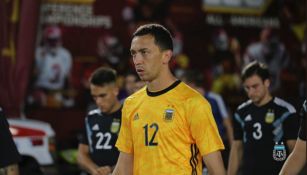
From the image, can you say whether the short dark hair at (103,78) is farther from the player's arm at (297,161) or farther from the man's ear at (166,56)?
Result: the player's arm at (297,161)

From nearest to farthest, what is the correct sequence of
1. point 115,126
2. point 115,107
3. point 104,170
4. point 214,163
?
Result: point 214,163 → point 104,170 → point 115,126 → point 115,107

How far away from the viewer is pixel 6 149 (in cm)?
507

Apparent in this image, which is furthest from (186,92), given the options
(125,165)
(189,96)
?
(125,165)

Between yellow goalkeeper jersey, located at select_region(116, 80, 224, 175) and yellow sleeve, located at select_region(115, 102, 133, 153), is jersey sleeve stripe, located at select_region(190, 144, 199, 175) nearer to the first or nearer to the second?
yellow goalkeeper jersey, located at select_region(116, 80, 224, 175)

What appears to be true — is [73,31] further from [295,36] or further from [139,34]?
[139,34]

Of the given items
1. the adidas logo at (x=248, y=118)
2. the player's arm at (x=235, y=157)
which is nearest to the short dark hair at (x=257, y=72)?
the adidas logo at (x=248, y=118)

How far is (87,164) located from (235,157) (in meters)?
1.56

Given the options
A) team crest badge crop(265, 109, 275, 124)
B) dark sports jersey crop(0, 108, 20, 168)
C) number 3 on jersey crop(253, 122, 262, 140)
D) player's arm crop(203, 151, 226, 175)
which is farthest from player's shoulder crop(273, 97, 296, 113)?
dark sports jersey crop(0, 108, 20, 168)

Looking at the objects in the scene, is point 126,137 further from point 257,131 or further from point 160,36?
point 257,131

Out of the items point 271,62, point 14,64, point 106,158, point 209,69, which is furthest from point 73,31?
point 106,158

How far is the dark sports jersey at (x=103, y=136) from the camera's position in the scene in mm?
7547

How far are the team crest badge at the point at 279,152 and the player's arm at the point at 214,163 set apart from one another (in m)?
2.44

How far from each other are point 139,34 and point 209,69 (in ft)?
33.0

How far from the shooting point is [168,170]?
5070mm
